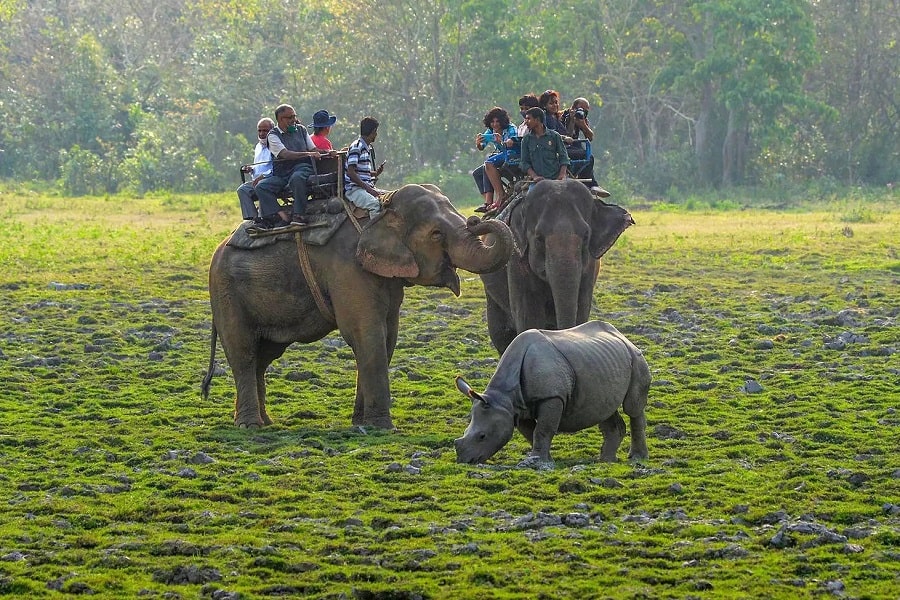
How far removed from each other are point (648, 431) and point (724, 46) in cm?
3197

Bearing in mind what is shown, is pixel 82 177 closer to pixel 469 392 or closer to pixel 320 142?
pixel 320 142

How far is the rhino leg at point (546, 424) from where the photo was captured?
39.7 ft

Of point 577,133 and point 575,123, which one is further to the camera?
point 577,133

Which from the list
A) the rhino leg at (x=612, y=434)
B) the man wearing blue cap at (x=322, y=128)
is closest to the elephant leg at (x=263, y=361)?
the man wearing blue cap at (x=322, y=128)

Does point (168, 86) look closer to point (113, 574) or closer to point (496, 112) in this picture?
point (496, 112)

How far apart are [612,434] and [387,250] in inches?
100

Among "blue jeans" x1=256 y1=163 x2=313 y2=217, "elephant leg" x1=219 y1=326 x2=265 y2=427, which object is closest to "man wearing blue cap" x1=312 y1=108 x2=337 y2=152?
"blue jeans" x1=256 y1=163 x2=313 y2=217

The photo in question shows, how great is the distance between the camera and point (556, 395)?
39.6 feet

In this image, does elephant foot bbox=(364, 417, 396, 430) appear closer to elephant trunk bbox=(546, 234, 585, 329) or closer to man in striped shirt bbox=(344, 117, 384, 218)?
man in striped shirt bbox=(344, 117, 384, 218)

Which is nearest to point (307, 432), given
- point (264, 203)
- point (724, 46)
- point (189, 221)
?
point (264, 203)

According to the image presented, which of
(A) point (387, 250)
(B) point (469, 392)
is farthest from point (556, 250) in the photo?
(B) point (469, 392)

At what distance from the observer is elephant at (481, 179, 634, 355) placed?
15039mm

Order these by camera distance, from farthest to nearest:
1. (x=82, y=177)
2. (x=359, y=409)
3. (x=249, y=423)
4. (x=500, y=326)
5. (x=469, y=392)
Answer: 1. (x=82, y=177)
2. (x=500, y=326)
3. (x=359, y=409)
4. (x=249, y=423)
5. (x=469, y=392)

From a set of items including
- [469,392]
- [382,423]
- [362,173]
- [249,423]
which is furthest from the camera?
[362,173]
